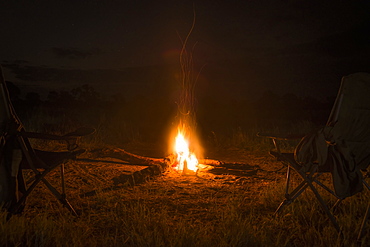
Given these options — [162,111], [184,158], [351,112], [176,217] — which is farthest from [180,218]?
[162,111]

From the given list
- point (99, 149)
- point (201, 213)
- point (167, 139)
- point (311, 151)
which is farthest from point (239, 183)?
point (167, 139)

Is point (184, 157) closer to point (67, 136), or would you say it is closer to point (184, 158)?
point (184, 158)

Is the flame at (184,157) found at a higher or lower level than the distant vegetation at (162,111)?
lower

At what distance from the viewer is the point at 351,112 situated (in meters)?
2.54

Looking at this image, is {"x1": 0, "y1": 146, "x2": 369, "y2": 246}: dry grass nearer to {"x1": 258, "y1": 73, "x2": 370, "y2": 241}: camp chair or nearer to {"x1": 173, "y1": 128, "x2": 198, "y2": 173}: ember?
{"x1": 258, "y1": 73, "x2": 370, "y2": 241}: camp chair

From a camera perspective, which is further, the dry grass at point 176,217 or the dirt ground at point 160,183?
the dirt ground at point 160,183

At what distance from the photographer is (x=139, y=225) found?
2.60 metres

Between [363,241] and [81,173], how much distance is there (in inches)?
136

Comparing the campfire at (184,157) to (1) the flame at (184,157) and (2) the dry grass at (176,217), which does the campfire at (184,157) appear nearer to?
(1) the flame at (184,157)

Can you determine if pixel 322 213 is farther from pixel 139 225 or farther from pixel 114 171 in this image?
pixel 114 171

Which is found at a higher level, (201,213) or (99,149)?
(99,149)

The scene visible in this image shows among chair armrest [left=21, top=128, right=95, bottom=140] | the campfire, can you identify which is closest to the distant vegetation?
the campfire

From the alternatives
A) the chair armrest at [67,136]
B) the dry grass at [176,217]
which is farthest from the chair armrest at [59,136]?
the dry grass at [176,217]

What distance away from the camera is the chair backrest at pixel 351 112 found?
2531 mm
